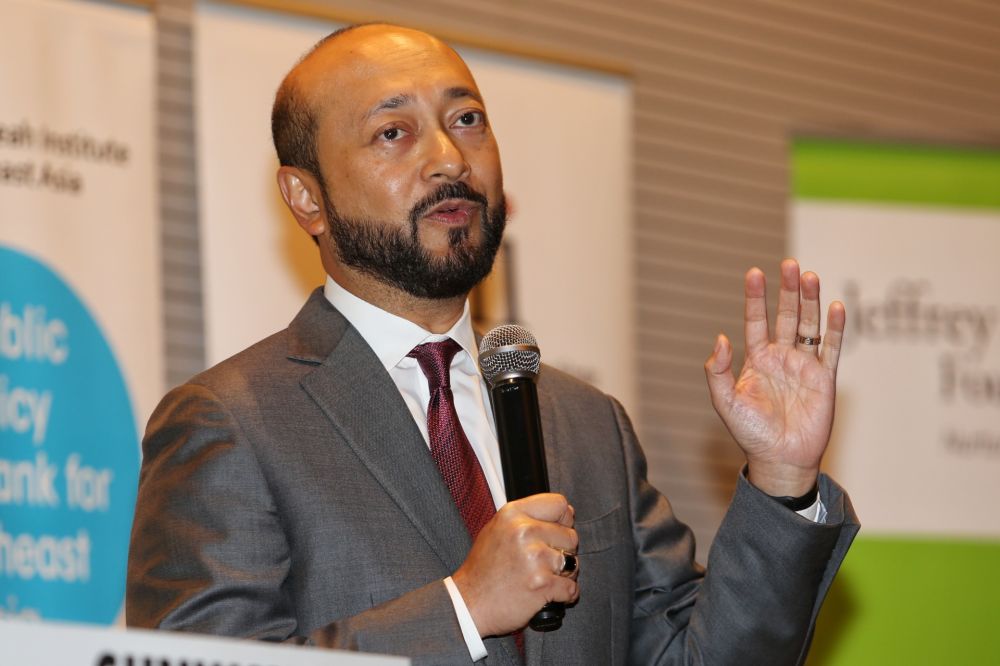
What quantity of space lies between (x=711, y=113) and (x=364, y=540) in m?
4.03

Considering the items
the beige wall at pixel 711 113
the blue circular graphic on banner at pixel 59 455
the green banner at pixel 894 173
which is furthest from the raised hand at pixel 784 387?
the green banner at pixel 894 173

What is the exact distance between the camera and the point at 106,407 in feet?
13.6

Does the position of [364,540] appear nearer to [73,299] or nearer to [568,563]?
→ [568,563]

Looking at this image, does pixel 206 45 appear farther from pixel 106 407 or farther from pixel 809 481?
pixel 809 481

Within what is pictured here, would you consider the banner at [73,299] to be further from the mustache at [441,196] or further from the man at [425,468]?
the mustache at [441,196]

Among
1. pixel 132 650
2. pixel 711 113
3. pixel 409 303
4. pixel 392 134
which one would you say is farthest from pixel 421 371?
pixel 711 113

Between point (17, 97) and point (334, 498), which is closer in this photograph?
point (334, 498)

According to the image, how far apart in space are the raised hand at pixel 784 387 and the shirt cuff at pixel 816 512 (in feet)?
0.12

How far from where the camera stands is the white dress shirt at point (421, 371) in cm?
253

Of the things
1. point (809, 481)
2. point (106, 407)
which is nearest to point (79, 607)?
point (106, 407)

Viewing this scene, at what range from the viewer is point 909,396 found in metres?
5.68

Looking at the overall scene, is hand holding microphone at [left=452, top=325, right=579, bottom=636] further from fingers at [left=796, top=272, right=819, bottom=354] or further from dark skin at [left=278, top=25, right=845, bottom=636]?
fingers at [left=796, top=272, right=819, bottom=354]

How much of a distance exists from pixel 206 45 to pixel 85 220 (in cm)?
69

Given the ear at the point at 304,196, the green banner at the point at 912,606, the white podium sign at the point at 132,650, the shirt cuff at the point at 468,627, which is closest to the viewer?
the white podium sign at the point at 132,650
